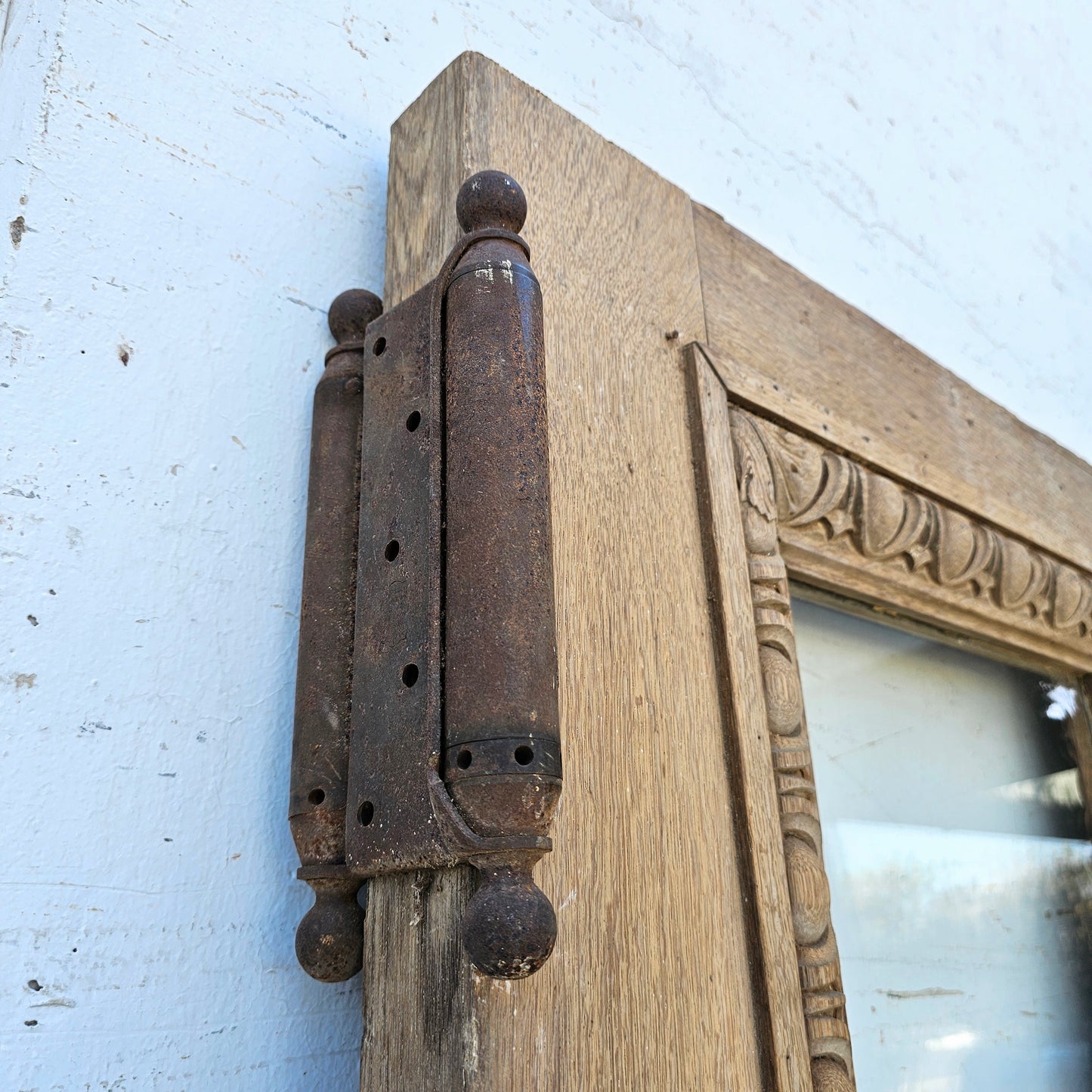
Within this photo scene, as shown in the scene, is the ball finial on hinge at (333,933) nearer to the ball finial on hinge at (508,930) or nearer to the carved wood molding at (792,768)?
the ball finial on hinge at (508,930)

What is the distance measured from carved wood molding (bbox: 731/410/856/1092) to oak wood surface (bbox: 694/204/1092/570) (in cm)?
6

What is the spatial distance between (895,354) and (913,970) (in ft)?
1.53

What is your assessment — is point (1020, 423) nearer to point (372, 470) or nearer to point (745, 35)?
point (745, 35)

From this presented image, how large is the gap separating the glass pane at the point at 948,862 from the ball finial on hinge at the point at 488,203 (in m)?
0.37

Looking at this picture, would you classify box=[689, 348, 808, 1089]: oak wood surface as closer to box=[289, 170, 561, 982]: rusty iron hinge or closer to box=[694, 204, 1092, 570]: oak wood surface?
box=[694, 204, 1092, 570]: oak wood surface

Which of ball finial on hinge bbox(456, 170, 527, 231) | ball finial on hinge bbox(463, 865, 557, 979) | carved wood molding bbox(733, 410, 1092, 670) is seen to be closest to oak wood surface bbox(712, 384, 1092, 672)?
carved wood molding bbox(733, 410, 1092, 670)

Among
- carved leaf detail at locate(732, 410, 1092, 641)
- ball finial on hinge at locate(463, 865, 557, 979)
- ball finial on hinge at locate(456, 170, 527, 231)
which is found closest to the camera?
ball finial on hinge at locate(463, 865, 557, 979)

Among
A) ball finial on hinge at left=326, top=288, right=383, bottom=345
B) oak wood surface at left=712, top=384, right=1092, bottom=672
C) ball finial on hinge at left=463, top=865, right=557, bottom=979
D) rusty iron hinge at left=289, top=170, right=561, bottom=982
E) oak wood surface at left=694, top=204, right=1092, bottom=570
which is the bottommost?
ball finial on hinge at left=463, top=865, right=557, bottom=979

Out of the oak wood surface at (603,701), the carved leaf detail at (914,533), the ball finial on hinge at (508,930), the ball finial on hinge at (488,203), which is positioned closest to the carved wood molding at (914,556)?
the carved leaf detail at (914,533)

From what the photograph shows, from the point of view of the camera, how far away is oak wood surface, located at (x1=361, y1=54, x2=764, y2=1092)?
39cm

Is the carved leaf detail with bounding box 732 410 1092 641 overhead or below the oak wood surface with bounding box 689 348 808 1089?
overhead

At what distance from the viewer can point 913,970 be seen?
0.69 metres

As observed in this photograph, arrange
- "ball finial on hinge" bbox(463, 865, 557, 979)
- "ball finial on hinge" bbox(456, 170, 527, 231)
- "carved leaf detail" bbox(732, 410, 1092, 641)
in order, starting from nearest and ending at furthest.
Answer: "ball finial on hinge" bbox(463, 865, 557, 979) → "ball finial on hinge" bbox(456, 170, 527, 231) → "carved leaf detail" bbox(732, 410, 1092, 641)

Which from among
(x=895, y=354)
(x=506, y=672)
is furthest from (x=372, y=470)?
(x=895, y=354)
